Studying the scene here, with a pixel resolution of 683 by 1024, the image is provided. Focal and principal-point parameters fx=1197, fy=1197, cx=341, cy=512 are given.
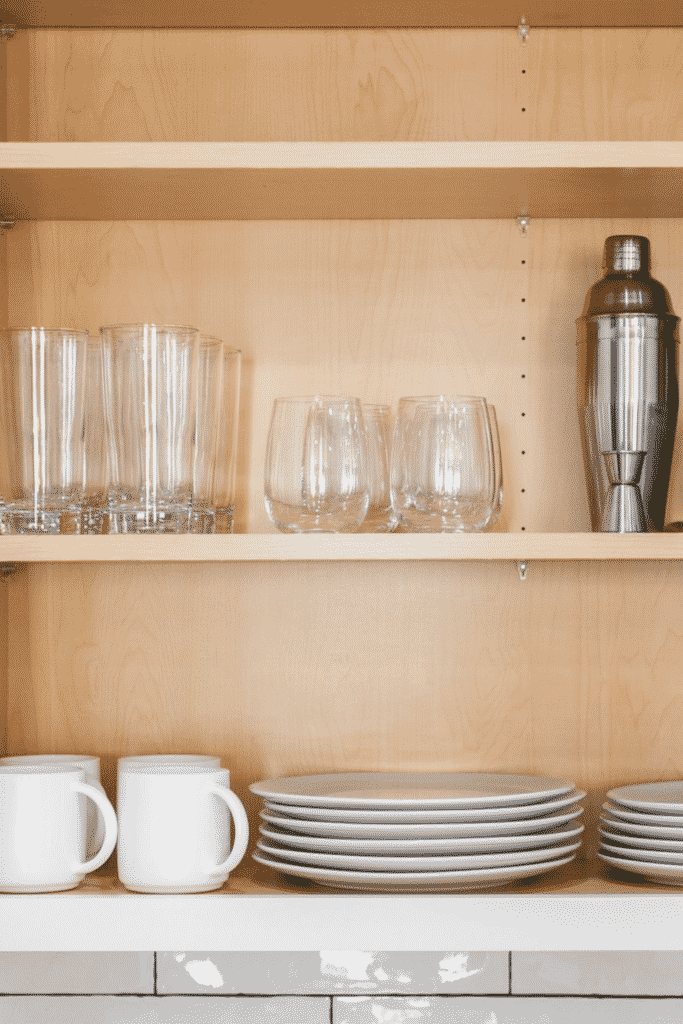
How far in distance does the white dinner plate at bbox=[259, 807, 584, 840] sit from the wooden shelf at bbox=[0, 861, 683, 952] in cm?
5

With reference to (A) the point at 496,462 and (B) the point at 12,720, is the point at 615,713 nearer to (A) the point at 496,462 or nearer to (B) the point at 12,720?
(A) the point at 496,462

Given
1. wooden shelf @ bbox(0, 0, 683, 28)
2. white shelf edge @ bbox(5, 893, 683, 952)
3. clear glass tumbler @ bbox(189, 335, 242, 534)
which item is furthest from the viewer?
wooden shelf @ bbox(0, 0, 683, 28)

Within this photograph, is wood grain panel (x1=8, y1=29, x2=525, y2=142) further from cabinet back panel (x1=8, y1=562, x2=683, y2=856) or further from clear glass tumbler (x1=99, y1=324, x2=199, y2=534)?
cabinet back panel (x1=8, y1=562, x2=683, y2=856)

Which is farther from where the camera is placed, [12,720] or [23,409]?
[12,720]

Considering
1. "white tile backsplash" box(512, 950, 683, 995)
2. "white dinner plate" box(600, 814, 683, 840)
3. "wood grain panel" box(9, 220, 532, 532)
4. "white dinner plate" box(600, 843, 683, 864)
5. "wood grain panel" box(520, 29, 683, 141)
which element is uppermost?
"wood grain panel" box(520, 29, 683, 141)

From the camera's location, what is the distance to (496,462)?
1090 millimetres

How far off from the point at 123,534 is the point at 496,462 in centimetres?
34

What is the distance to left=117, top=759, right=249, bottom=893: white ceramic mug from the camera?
1015mm

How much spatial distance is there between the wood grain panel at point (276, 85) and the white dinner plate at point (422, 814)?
684mm

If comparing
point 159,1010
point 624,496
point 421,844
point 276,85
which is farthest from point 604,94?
point 159,1010

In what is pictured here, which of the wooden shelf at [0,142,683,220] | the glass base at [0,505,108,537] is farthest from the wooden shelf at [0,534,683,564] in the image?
the wooden shelf at [0,142,683,220]

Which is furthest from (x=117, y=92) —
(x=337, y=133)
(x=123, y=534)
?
(x=123, y=534)

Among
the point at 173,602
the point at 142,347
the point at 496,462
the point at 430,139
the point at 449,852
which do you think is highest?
the point at 430,139

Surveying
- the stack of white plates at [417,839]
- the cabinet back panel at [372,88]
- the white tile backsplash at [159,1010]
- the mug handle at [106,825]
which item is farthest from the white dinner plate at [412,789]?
the cabinet back panel at [372,88]
